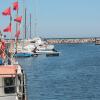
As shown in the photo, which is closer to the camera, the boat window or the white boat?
the boat window

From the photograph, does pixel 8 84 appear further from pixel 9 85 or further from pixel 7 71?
pixel 7 71

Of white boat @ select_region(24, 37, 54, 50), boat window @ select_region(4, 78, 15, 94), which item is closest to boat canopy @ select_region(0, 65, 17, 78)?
boat window @ select_region(4, 78, 15, 94)

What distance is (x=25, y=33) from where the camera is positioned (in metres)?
125

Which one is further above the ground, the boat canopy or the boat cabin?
the boat canopy

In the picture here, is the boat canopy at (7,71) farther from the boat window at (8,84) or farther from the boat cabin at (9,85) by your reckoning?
the boat window at (8,84)

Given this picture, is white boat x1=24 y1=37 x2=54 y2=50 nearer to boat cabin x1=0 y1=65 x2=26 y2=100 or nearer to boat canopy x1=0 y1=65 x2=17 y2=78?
boat canopy x1=0 y1=65 x2=17 y2=78

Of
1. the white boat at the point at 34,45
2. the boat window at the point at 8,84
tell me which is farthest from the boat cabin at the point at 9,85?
the white boat at the point at 34,45

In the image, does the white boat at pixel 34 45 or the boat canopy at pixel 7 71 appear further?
the white boat at pixel 34 45

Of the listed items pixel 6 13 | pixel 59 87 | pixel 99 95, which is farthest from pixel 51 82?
pixel 6 13

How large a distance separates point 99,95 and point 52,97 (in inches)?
176

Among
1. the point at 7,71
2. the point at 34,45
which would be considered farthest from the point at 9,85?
the point at 34,45

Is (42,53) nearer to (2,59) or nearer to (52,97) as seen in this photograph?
(52,97)

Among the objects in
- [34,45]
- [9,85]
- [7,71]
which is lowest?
[9,85]

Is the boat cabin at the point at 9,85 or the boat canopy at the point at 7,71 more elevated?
the boat canopy at the point at 7,71
